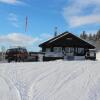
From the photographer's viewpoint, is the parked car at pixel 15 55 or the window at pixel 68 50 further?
the window at pixel 68 50

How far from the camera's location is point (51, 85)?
15.0m

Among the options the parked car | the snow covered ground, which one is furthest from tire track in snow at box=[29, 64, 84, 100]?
the parked car

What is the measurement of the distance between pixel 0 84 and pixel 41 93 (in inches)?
102

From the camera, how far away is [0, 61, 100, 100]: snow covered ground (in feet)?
42.7

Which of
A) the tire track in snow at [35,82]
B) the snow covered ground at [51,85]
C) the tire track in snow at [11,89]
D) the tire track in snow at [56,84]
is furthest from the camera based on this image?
the tire track in snow at [56,84]

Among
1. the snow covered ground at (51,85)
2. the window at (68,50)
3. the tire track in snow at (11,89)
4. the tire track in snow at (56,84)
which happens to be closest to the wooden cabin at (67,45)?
the window at (68,50)

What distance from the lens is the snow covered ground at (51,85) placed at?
13008mm

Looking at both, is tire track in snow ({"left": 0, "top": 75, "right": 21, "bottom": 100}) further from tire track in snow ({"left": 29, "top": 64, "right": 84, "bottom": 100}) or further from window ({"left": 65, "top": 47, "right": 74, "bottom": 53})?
window ({"left": 65, "top": 47, "right": 74, "bottom": 53})

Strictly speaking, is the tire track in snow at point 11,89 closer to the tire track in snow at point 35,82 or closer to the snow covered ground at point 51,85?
the snow covered ground at point 51,85

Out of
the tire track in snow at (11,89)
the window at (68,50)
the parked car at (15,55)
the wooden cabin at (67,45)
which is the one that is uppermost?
the wooden cabin at (67,45)

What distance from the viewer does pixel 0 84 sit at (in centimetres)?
A: 1538

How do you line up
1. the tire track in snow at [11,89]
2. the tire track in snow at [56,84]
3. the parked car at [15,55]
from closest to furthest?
the tire track in snow at [11,89] → the tire track in snow at [56,84] → the parked car at [15,55]

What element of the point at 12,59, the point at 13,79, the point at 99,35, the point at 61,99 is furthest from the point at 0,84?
the point at 99,35

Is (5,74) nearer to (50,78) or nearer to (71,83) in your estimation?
(50,78)
